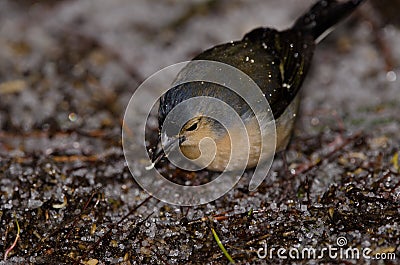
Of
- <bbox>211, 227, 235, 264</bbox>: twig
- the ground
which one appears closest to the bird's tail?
the ground

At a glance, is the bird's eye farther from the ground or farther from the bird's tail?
the bird's tail

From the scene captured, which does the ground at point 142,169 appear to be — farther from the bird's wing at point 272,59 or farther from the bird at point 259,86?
the bird's wing at point 272,59

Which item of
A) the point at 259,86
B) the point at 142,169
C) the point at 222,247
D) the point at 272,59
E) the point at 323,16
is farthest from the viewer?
the point at 323,16

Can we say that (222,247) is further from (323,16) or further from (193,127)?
(323,16)

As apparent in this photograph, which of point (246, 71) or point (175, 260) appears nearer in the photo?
point (175, 260)

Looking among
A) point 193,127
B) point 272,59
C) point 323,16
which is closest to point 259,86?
point 272,59

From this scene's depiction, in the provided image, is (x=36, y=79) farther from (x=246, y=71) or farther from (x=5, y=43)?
(x=246, y=71)

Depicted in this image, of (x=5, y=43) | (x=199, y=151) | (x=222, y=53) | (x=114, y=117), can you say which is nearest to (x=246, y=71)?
(x=222, y=53)
